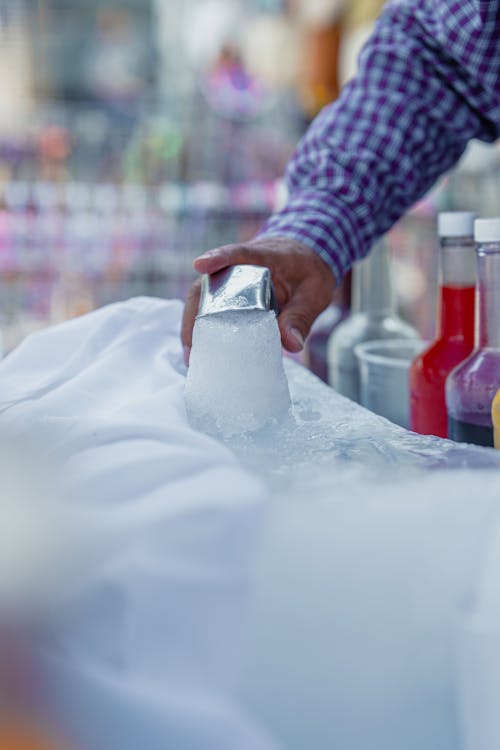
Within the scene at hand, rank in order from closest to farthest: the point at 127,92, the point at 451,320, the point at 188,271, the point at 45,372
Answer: the point at 45,372, the point at 451,320, the point at 188,271, the point at 127,92

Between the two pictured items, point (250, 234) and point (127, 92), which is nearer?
point (250, 234)

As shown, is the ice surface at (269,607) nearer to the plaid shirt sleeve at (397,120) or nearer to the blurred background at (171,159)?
the plaid shirt sleeve at (397,120)

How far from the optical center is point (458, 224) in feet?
2.46

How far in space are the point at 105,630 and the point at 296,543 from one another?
9 cm

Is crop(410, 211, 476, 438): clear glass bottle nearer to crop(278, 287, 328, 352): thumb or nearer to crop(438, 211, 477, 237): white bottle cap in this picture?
crop(438, 211, 477, 237): white bottle cap

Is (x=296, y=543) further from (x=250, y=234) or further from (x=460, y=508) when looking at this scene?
(x=250, y=234)

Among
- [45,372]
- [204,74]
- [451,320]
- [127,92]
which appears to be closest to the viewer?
[45,372]

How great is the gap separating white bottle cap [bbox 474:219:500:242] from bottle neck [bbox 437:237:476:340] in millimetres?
108

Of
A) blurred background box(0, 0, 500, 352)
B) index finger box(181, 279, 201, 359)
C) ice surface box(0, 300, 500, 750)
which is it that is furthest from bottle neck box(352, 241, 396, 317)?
blurred background box(0, 0, 500, 352)

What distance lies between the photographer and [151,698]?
1.17ft

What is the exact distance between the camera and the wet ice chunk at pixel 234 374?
1.83 ft

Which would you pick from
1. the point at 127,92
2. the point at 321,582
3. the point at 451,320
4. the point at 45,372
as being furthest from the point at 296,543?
the point at 127,92

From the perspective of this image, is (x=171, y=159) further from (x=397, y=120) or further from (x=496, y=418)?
(x=496, y=418)

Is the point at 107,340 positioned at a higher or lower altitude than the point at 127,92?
lower
